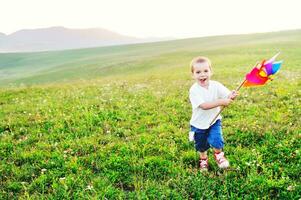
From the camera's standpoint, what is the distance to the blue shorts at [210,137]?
7.96m

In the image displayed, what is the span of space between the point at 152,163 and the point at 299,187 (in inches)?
130

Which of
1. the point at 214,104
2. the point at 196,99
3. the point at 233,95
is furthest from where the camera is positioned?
the point at 196,99

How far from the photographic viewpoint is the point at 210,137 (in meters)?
8.04

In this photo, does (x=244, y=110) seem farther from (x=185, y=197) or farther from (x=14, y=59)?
(x=14, y=59)

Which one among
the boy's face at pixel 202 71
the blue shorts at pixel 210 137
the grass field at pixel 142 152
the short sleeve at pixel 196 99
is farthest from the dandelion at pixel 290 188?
the boy's face at pixel 202 71

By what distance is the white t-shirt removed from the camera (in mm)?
7906

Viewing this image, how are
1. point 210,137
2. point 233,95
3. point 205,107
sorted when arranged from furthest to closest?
point 210,137, point 205,107, point 233,95

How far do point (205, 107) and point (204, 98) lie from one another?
0.81ft

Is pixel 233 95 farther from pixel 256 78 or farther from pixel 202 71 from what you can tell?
pixel 202 71

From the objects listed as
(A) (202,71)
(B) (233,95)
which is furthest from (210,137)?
(A) (202,71)

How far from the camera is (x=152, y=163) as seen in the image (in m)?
8.62

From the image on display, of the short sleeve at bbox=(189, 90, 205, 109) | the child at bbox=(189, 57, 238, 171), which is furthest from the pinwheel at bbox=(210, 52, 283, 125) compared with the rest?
the short sleeve at bbox=(189, 90, 205, 109)

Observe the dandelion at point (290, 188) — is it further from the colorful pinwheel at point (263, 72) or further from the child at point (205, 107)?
the colorful pinwheel at point (263, 72)

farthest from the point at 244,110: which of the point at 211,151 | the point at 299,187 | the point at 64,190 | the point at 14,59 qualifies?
the point at 14,59
